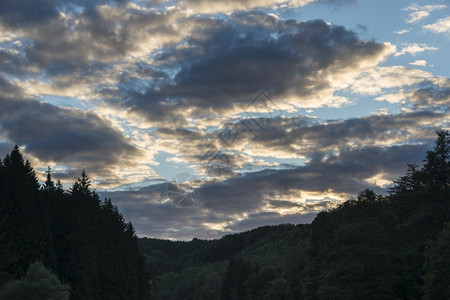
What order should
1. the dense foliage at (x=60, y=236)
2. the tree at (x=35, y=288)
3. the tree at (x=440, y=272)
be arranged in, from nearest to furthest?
the tree at (x=35, y=288)
the tree at (x=440, y=272)
the dense foliage at (x=60, y=236)

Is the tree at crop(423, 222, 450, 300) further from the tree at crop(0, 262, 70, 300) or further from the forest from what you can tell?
the tree at crop(0, 262, 70, 300)

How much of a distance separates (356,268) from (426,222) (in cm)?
1298

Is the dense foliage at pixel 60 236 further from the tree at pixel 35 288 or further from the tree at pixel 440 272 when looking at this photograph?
the tree at pixel 440 272

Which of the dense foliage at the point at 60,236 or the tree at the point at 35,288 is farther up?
the dense foliage at the point at 60,236

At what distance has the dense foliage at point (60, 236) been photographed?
64.7m

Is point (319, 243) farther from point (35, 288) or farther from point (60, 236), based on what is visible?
point (35, 288)

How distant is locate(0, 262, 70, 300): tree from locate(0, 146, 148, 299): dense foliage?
19.1 inches

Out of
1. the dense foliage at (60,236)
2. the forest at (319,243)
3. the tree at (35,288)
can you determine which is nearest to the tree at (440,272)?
the forest at (319,243)

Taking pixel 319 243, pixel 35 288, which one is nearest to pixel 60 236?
pixel 35 288

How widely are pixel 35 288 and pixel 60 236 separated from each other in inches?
1128

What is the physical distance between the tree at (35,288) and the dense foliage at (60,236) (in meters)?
0.49

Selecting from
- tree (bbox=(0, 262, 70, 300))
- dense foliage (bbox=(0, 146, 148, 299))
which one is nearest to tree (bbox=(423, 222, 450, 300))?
tree (bbox=(0, 262, 70, 300))

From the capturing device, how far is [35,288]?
55.9 meters

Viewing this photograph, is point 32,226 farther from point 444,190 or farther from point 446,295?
point 444,190
